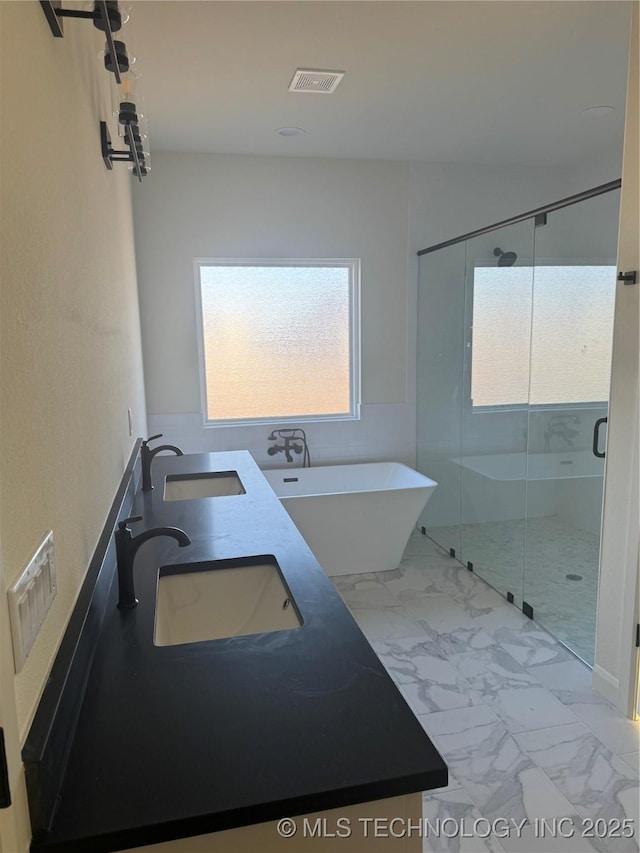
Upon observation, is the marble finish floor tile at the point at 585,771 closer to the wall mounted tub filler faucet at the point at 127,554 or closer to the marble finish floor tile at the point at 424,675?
the marble finish floor tile at the point at 424,675

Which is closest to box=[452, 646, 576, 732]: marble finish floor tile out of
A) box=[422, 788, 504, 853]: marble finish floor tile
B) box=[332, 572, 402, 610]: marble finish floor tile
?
box=[422, 788, 504, 853]: marble finish floor tile

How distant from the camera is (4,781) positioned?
716mm

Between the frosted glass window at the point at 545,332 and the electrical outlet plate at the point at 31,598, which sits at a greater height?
the frosted glass window at the point at 545,332

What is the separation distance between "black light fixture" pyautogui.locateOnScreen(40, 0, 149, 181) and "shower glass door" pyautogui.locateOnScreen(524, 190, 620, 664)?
245 cm

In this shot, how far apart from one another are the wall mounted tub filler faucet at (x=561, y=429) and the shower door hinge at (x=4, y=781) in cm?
388

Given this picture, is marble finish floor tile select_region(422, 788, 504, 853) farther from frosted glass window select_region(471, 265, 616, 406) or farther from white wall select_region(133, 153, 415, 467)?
white wall select_region(133, 153, 415, 467)

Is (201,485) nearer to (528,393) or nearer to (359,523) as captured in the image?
(359,523)

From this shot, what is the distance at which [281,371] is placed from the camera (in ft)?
15.3

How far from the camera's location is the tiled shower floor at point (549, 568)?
3166mm

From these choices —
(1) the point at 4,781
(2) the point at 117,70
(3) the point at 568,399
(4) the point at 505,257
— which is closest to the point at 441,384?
(3) the point at 568,399

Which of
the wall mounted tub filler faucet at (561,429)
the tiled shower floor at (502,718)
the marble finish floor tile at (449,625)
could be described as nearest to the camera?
the tiled shower floor at (502,718)

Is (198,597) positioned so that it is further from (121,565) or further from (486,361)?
(486,361)

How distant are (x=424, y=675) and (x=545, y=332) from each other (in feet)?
7.90

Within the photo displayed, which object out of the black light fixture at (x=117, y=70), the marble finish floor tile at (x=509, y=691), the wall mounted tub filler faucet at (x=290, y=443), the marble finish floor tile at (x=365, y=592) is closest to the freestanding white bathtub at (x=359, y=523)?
the marble finish floor tile at (x=365, y=592)
